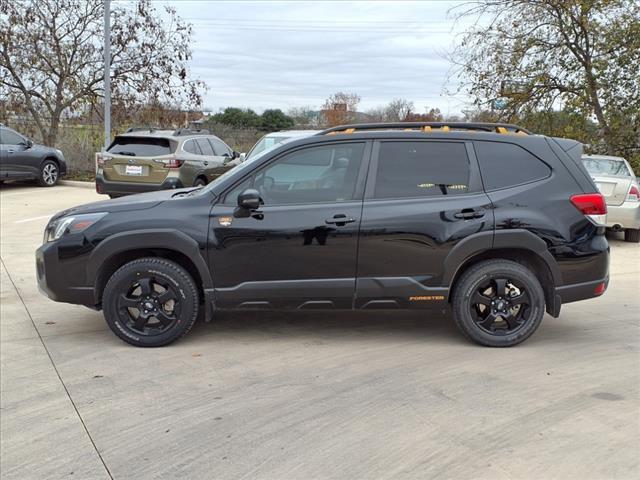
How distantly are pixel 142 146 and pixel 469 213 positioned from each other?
8765 millimetres

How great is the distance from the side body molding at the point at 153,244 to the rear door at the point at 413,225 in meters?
1.26

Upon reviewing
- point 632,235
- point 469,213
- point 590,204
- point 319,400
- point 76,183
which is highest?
point 590,204

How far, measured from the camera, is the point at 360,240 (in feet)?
16.0

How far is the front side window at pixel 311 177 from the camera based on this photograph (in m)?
4.97

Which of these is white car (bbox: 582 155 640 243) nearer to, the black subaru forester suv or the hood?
the black subaru forester suv

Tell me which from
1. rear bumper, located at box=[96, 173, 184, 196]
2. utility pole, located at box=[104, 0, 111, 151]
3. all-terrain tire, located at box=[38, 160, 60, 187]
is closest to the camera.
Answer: rear bumper, located at box=[96, 173, 184, 196]

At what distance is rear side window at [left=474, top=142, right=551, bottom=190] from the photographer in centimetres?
502

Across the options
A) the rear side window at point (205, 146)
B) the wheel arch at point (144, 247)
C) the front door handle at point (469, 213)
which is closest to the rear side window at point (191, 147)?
the rear side window at point (205, 146)

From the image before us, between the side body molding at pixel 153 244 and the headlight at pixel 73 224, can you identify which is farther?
the headlight at pixel 73 224

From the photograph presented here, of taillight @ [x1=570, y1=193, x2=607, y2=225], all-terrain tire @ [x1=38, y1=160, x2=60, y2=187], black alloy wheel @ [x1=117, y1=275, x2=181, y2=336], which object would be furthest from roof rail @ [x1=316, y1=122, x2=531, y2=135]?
all-terrain tire @ [x1=38, y1=160, x2=60, y2=187]

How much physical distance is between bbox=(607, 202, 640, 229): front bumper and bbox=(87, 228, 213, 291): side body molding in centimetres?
717

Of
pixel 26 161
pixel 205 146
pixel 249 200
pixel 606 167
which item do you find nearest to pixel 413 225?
pixel 249 200

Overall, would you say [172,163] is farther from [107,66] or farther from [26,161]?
[107,66]

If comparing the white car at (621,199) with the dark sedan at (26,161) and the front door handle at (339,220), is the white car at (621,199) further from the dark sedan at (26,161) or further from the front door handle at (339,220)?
the dark sedan at (26,161)
